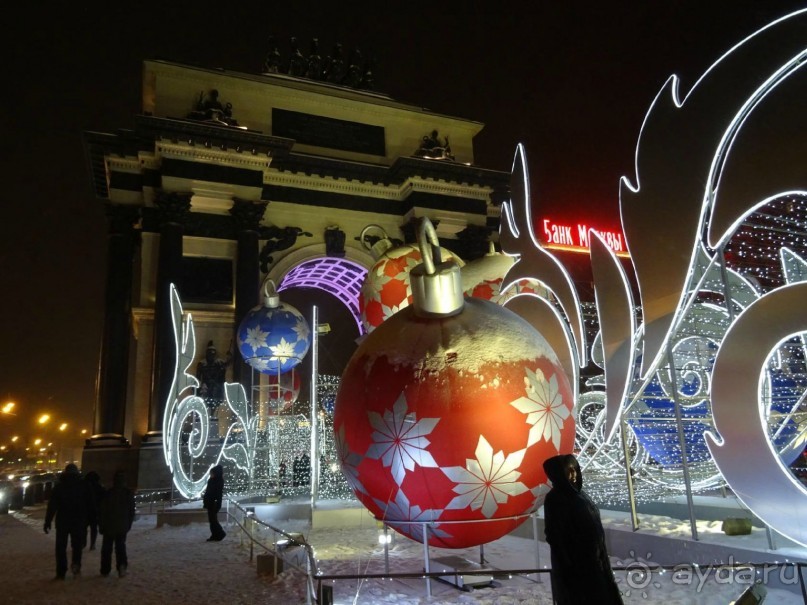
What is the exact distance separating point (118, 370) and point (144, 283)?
375cm

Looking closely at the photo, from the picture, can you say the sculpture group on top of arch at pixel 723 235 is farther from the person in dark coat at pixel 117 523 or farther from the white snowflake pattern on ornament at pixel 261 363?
the white snowflake pattern on ornament at pixel 261 363

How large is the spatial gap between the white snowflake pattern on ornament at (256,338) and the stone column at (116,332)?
11940 mm

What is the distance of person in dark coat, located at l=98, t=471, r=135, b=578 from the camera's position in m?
8.56

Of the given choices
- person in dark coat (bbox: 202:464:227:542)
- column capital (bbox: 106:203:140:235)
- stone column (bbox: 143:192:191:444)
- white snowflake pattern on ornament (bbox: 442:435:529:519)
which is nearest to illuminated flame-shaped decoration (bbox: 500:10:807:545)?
white snowflake pattern on ornament (bbox: 442:435:529:519)

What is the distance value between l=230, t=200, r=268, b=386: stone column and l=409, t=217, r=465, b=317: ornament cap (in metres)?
22.3

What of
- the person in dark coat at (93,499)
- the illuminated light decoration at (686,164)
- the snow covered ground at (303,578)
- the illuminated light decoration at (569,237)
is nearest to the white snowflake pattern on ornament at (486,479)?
the snow covered ground at (303,578)

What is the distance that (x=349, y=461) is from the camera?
11.9 feet

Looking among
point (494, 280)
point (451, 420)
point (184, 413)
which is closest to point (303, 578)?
point (494, 280)

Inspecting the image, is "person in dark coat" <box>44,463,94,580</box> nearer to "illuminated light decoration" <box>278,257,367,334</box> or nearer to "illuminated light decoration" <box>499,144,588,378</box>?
"illuminated light decoration" <box>499,144,588,378</box>

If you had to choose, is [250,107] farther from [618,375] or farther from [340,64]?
[618,375]

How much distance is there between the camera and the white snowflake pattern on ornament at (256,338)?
15.1 m

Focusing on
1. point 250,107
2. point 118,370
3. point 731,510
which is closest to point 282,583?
point 731,510

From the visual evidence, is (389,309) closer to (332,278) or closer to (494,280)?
(494,280)

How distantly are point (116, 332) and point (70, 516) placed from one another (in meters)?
18.5
